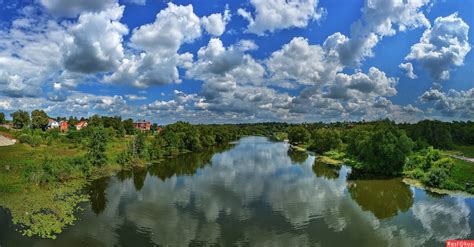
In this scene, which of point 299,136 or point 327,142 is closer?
point 327,142

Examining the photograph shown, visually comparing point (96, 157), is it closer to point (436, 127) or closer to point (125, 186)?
point (125, 186)

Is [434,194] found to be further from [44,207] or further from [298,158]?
[44,207]

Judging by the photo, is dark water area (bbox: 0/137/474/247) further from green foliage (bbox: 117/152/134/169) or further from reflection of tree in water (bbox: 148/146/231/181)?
green foliage (bbox: 117/152/134/169)

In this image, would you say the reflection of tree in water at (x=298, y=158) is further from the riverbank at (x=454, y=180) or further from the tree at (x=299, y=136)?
the tree at (x=299, y=136)

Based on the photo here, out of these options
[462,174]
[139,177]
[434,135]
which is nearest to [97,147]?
[139,177]

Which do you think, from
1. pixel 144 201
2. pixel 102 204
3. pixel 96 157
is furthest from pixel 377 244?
pixel 96 157

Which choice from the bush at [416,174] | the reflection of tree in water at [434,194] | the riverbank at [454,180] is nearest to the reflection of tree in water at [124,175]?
the riverbank at [454,180]

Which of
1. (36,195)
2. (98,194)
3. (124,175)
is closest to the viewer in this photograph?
(36,195)
